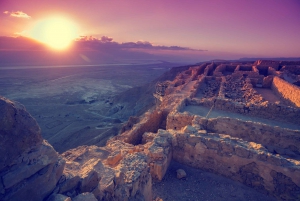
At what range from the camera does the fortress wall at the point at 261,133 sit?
23.9ft

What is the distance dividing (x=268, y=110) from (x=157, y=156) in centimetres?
741

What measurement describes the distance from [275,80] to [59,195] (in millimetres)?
20972

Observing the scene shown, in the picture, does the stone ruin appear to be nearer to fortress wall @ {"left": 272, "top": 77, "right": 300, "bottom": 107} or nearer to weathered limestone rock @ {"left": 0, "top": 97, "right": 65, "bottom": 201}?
weathered limestone rock @ {"left": 0, "top": 97, "right": 65, "bottom": 201}

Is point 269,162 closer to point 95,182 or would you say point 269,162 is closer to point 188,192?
point 188,192

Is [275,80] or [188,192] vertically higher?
[275,80]

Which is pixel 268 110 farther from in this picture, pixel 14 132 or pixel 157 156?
pixel 14 132

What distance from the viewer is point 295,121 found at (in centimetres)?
965

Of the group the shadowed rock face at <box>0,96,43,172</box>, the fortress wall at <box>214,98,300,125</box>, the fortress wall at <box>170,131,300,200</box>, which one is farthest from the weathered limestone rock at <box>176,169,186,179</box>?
the fortress wall at <box>214,98,300,125</box>

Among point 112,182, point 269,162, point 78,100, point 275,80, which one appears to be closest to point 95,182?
point 112,182

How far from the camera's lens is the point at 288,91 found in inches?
572

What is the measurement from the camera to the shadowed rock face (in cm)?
262

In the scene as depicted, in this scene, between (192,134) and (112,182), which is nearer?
(112,182)

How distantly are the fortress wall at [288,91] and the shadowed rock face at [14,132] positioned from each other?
15280mm

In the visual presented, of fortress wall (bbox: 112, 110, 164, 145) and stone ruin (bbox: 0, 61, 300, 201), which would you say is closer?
stone ruin (bbox: 0, 61, 300, 201)
